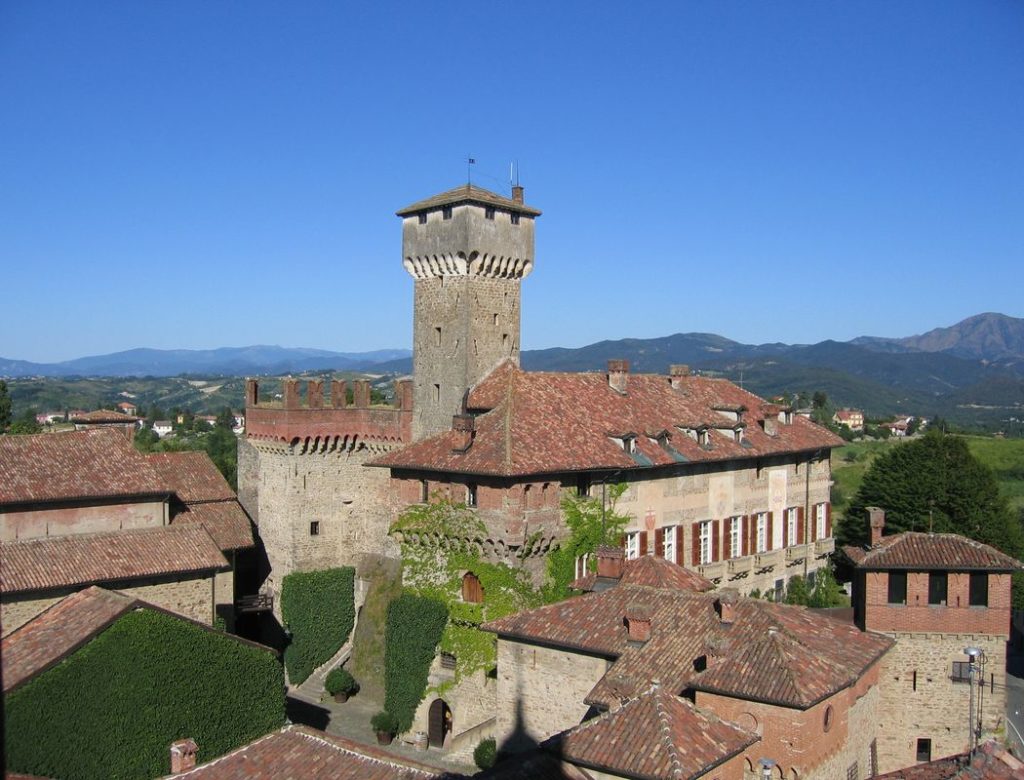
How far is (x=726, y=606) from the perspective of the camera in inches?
997

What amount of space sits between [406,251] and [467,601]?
15.6 m

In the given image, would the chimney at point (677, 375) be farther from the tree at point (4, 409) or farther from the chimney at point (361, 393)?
the tree at point (4, 409)

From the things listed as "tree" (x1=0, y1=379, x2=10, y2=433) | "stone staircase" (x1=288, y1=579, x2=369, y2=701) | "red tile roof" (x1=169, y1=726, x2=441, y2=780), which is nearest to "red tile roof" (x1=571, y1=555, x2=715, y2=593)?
"red tile roof" (x1=169, y1=726, x2=441, y2=780)

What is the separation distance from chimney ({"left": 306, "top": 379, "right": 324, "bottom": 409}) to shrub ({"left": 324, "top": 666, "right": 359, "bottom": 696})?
421 inches

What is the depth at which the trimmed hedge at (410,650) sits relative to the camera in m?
A: 34.6

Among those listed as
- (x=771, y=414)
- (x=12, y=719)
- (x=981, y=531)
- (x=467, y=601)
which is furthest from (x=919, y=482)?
(x=12, y=719)

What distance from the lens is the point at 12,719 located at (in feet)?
80.6

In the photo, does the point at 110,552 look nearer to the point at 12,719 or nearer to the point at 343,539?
the point at 12,719

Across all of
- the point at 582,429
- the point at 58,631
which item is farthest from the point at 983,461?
the point at 58,631

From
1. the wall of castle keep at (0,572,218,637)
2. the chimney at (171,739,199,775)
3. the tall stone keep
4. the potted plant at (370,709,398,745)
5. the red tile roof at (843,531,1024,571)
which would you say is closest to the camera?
the chimney at (171,739,199,775)

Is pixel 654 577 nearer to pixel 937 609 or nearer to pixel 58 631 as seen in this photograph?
pixel 937 609

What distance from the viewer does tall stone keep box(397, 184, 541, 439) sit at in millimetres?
40031

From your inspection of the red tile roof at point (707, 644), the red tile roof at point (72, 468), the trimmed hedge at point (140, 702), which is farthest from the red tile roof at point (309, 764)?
the red tile roof at point (72, 468)

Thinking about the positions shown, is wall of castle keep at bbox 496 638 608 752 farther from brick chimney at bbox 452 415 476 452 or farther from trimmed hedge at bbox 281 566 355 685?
trimmed hedge at bbox 281 566 355 685
